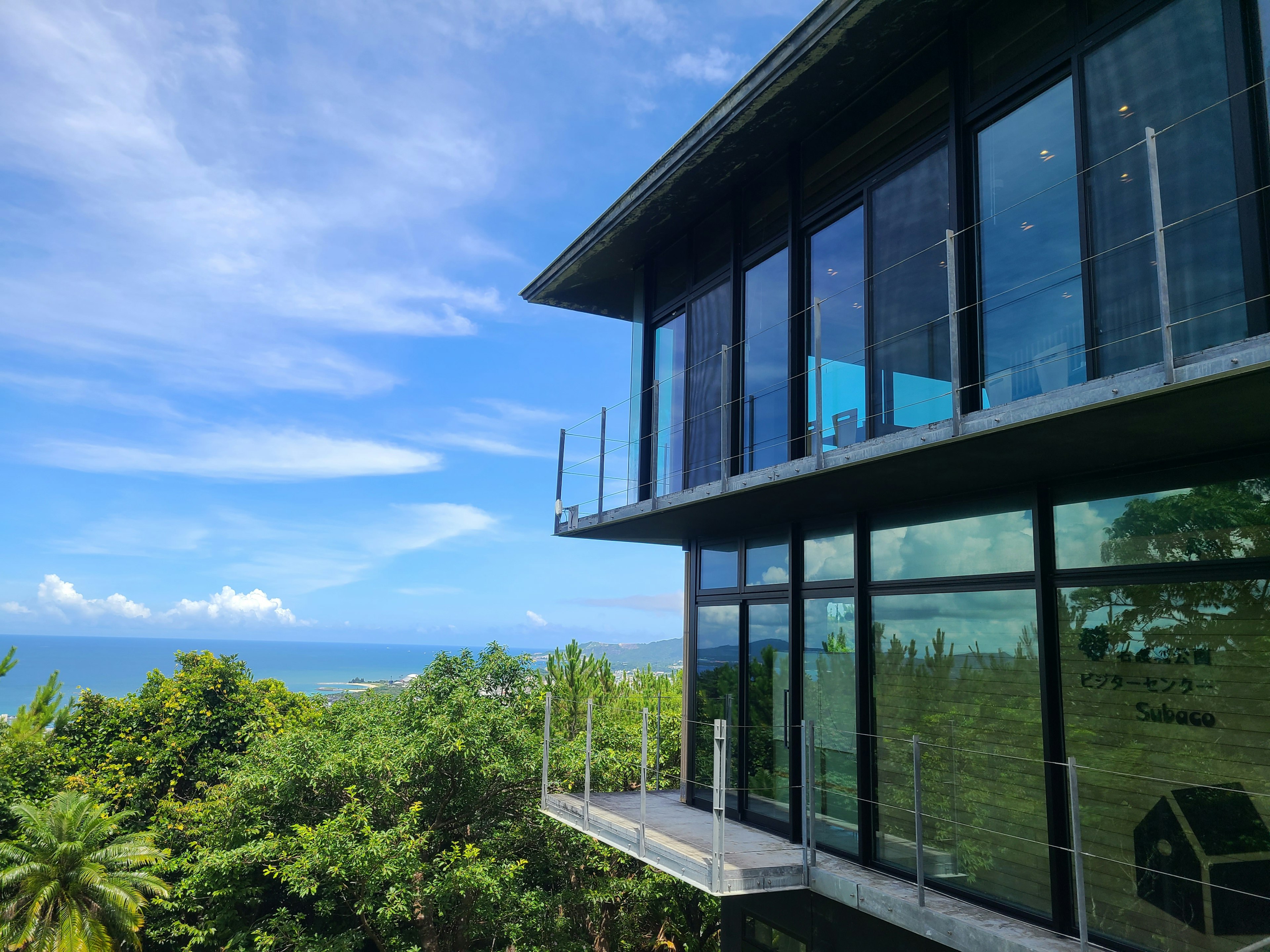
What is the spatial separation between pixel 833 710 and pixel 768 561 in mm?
1623

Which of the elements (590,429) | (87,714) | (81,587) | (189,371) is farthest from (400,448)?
(590,429)

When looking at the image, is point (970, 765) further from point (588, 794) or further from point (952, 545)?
point (588, 794)

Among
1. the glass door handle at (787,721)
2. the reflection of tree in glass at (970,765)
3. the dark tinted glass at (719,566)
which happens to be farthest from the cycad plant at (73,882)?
the reflection of tree in glass at (970,765)

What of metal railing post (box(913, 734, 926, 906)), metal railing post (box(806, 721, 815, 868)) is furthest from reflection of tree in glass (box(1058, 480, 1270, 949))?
metal railing post (box(806, 721, 815, 868))

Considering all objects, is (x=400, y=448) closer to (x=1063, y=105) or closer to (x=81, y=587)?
(x=81, y=587)

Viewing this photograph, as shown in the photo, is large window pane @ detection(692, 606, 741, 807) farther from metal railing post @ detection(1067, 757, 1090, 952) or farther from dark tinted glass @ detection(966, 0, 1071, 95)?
dark tinted glass @ detection(966, 0, 1071, 95)

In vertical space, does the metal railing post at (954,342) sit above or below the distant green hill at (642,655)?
above

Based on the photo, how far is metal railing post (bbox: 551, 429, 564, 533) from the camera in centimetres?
925

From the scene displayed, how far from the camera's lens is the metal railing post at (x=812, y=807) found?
230 inches

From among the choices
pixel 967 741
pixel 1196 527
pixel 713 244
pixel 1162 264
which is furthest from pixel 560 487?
pixel 1162 264

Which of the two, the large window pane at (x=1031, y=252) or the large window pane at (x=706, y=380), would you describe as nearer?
the large window pane at (x=1031, y=252)

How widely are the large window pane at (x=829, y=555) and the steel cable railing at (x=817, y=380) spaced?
0.88m

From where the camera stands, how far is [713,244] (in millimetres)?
8648

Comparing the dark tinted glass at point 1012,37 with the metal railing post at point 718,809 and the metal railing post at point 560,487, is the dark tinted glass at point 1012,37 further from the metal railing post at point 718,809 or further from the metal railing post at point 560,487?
the metal railing post at point 560,487
